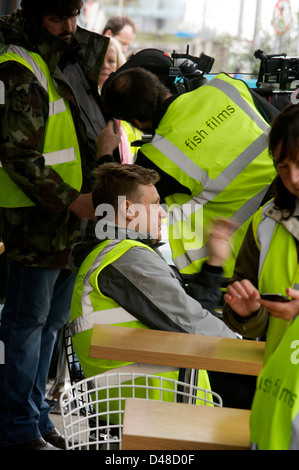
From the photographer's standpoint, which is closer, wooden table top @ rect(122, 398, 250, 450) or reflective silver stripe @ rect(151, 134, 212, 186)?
wooden table top @ rect(122, 398, 250, 450)

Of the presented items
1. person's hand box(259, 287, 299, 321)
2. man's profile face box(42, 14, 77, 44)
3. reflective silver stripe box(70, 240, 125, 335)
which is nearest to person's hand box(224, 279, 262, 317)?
person's hand box(259, 287, 299, 321)

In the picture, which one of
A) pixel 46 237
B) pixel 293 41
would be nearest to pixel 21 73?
pixel 46 237

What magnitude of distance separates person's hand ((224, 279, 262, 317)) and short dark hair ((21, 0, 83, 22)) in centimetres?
122

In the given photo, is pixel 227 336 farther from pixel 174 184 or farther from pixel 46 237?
pixel 46 237

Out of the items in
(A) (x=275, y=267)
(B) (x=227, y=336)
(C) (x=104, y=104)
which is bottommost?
(B) (x=227, y=336)

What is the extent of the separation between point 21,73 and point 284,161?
1.12 m

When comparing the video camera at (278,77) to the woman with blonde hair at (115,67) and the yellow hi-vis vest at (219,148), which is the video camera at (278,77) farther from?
the woman with blonde hair at (115,67)

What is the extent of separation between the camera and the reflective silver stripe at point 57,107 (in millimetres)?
2367

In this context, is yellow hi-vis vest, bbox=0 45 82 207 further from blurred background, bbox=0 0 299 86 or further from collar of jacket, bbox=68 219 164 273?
blurred background, bbox=0 0 299 86

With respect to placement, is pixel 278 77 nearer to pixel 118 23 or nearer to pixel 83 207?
pixel 83 207

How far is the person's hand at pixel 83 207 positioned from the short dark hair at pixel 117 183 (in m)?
0.09

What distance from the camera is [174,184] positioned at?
2359mm

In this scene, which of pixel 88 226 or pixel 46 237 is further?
pixel 46 237

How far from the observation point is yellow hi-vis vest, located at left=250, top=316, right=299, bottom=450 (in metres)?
0.98
